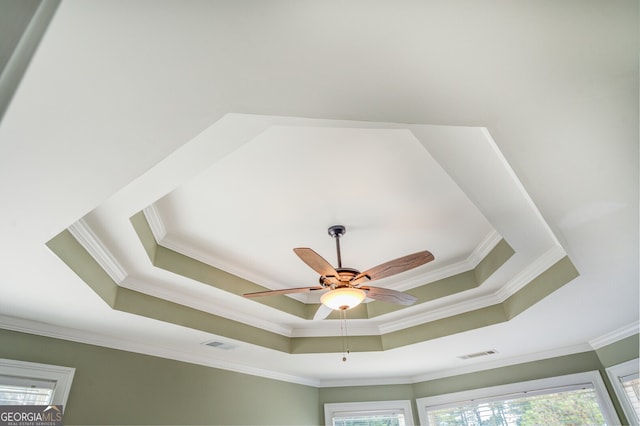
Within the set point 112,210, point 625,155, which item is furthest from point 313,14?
point 112,210

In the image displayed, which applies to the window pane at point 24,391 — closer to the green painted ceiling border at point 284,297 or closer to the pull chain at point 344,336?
the green painted ceiling border at point 284,297

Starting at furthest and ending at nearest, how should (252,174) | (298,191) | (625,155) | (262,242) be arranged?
(262,242) < (298,191) < (252,174) < (625,155)

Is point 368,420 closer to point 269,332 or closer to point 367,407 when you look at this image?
point 367,407

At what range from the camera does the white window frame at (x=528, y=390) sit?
352 centimetres

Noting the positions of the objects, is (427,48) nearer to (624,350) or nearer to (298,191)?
(298,191)

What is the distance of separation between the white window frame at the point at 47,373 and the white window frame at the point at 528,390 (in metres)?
3.88

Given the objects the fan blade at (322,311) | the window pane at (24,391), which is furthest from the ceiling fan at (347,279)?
the window pane at (24,391)

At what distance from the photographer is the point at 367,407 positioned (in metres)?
4.73

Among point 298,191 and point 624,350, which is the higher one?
point 298,191

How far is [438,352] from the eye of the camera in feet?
13.2

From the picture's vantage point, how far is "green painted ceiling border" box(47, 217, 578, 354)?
228cm

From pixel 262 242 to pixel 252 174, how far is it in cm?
80

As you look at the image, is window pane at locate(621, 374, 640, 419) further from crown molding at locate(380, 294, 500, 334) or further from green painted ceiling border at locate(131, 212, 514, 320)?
green painted ceiling border at locate(131, 212, 514, 320)

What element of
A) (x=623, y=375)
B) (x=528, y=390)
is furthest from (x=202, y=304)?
(x=623, y=375)
